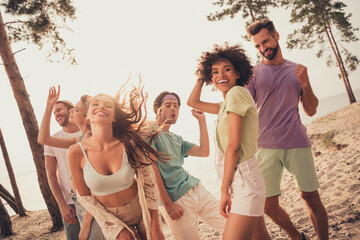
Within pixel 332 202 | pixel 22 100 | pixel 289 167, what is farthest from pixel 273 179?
pixel 22 100

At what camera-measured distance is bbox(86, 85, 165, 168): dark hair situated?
2502 mm

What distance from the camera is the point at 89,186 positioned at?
2.26 m

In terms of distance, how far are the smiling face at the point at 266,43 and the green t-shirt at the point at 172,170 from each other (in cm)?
156

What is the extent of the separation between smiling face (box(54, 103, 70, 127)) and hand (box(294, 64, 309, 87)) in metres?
3.27

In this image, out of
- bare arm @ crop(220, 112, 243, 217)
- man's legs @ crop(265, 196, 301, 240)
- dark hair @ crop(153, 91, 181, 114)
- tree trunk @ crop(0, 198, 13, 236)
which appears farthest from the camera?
tree trunk @ crop(0, 198, 13, 236)

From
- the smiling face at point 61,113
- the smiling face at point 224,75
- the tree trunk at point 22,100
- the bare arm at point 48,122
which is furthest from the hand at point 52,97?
the tree trunk at point 22,100

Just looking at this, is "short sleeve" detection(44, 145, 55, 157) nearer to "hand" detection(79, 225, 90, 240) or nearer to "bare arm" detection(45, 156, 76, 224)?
"bare arm" detection(45, 156, 76, 224)

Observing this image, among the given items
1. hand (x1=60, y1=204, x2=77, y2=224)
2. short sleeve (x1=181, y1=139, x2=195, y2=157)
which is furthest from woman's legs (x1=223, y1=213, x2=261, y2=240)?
hand (x1=60, y1=204, x2=77, y2=224)

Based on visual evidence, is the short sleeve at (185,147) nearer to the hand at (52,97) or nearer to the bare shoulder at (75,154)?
the bare shoulder at (75,154)

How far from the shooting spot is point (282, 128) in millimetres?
2803

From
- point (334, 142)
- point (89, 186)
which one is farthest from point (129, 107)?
point (334, 142)

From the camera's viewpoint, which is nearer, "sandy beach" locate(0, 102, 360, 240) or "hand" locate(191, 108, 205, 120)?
"hand" locate(191, 108, 205, 120)

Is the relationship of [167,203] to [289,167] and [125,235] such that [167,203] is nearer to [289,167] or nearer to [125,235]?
[125,235]

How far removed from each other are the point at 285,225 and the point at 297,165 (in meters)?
0.77
